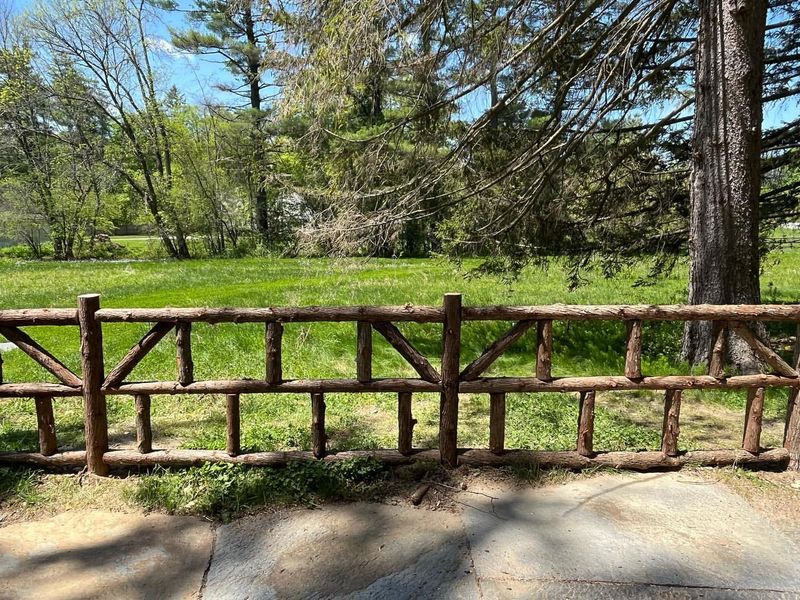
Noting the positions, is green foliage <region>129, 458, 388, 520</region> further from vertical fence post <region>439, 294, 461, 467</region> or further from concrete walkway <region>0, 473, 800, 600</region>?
vertical fence post <region>439, 294, 461, 467</region>

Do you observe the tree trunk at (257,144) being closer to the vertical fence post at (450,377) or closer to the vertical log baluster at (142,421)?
the vertical log baluster at (142,421)

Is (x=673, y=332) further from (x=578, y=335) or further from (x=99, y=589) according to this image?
(x=99, y=589)

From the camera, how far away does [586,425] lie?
13.5 ft

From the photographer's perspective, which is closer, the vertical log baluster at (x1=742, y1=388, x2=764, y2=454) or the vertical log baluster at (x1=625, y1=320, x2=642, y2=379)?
the vertical log baluster at (x1=625, y1=320, x2=642, y2=379)

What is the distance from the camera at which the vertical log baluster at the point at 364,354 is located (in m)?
3.93

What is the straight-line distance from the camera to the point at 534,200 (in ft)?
23.2

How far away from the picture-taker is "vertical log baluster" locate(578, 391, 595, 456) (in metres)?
4.09

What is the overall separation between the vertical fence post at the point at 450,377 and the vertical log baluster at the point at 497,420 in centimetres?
28

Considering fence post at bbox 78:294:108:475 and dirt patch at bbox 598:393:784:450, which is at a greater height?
fence post at bbox 78:294:108:475

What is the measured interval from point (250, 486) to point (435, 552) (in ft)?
4.54

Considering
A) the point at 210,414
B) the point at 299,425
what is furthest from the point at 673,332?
the point at 210,414

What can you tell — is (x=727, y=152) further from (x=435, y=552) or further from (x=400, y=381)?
(x=435, y=552)

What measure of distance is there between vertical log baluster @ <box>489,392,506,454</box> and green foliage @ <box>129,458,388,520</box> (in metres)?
0.81

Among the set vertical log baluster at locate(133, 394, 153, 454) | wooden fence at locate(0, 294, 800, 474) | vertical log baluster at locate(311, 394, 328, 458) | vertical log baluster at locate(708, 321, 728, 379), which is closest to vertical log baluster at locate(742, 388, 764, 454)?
wooden fence at locate(0, 294, 800, 474)
